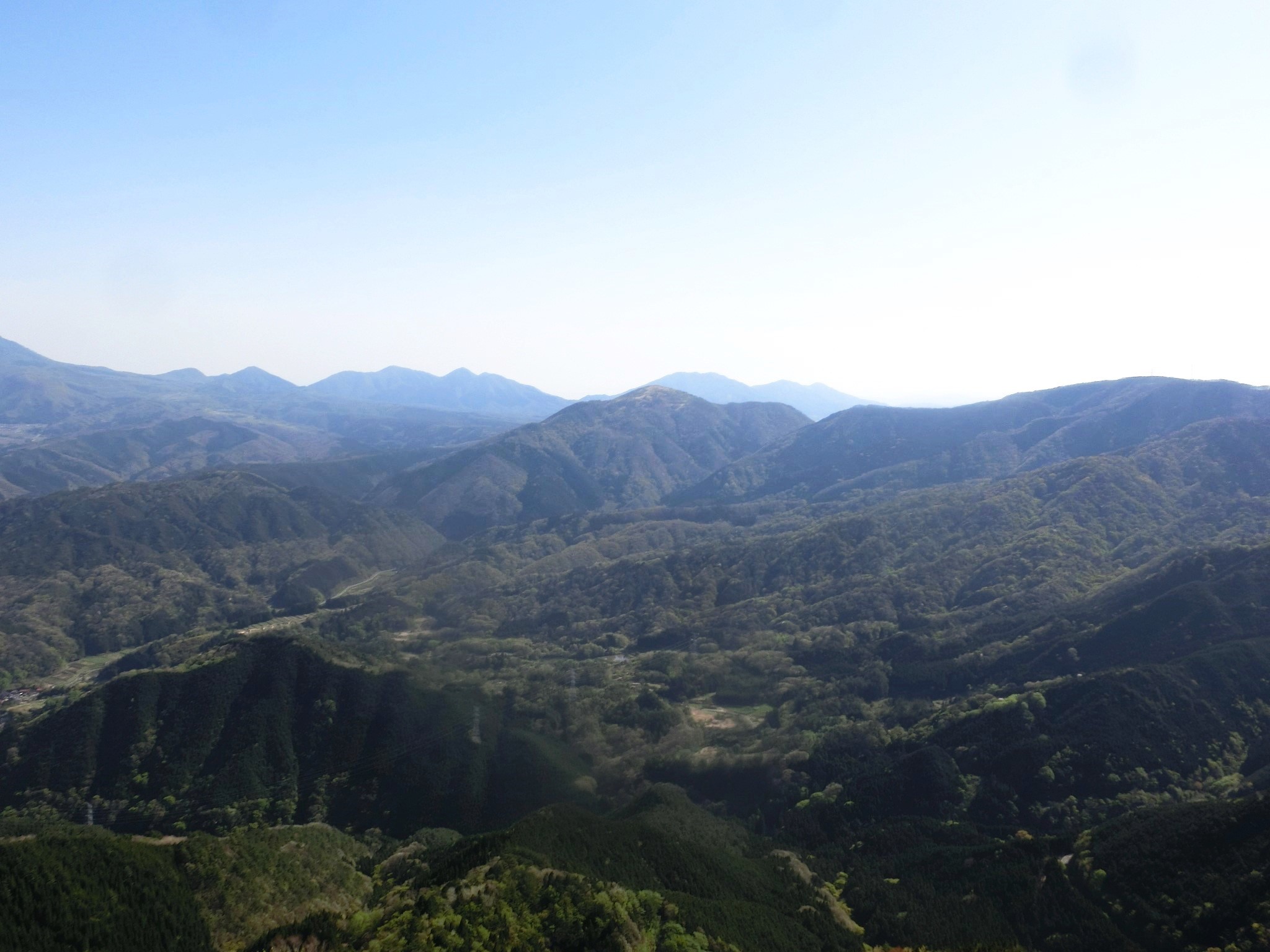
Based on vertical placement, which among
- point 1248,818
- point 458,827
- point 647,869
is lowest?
point 458,827

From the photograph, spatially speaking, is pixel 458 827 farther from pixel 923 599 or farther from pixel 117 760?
pixel 923 599

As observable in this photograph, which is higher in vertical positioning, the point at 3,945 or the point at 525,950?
the point at 3,945

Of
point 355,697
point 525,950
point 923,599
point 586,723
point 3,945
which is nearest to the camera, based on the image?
point 3,945

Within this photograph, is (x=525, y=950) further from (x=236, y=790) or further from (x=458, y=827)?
(x=236, y=790)

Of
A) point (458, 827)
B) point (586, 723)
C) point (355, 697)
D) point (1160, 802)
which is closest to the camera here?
point (1160, 802)

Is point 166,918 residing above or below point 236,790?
above

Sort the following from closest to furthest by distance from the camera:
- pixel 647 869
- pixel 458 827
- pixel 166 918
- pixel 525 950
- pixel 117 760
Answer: pixel 525 950 → pixel 166 918 → pixel 647 869 → pixel 458 827 → pixel 117 760

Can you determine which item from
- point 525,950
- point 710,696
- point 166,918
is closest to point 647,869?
point 525,950

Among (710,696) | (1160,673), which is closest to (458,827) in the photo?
(710,696)

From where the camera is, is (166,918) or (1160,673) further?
(1160,673)
